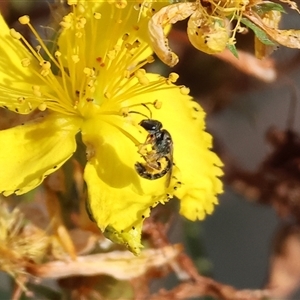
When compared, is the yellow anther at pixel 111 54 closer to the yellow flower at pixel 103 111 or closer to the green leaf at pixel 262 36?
the yellow flower at pixel 103 111

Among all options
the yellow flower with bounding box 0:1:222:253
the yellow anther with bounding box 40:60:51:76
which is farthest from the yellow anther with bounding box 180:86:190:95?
the yellow anther with bounding box 40:60:51:76

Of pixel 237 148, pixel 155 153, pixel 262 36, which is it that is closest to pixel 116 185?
pixel 155 153

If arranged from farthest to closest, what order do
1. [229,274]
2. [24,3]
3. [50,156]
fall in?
[229,274], [24,3], [50,156]

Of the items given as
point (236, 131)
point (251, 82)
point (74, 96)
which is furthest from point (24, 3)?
point (236, 131)

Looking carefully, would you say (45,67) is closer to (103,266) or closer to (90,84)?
(90,84)

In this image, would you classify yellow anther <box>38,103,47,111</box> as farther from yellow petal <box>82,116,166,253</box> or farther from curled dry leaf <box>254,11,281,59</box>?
curled dry leaf <box>254,11,281,59</box>

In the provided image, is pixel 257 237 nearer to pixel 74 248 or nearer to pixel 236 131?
pixel 236 131

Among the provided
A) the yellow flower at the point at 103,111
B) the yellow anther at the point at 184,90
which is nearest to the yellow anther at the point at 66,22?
the yellow flower at the point at 103,111
